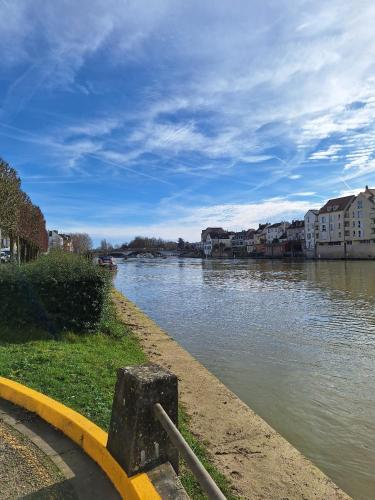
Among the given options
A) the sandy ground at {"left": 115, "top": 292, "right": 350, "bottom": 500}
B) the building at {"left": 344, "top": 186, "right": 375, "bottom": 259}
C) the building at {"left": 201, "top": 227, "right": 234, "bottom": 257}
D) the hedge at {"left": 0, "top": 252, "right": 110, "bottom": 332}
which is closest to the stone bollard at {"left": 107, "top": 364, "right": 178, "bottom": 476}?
the sandy ground at {"left": 115, "top": 292, "right": 350, "bottom": 500}

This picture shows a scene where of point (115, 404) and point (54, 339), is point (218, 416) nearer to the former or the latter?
point (115, 404)

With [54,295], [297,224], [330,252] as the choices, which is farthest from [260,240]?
[54,295]

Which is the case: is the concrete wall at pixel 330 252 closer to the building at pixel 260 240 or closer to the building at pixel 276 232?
the building at pixel 276 232

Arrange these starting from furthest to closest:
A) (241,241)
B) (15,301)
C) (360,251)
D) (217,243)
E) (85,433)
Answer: (217,243), (241,241), (360,251), (15,301), (85,433)

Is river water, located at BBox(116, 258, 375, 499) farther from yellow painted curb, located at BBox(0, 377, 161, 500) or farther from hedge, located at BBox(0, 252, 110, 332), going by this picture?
hedge, located at BBox(0, 252, 110, 332)

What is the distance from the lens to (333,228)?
9381cm

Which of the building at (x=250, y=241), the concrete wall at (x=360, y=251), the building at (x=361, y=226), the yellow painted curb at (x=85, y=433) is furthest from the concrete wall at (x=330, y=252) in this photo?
the yellow painted curb at (x=85, y=433)

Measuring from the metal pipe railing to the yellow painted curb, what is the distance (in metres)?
0.53

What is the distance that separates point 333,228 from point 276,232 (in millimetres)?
37406

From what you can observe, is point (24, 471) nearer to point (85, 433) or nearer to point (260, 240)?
point (85, 433)

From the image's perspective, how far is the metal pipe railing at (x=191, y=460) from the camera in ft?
8.31

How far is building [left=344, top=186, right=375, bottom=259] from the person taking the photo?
8456cm

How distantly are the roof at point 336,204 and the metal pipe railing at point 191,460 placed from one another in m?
95.2

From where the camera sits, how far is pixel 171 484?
3355 millimetres
